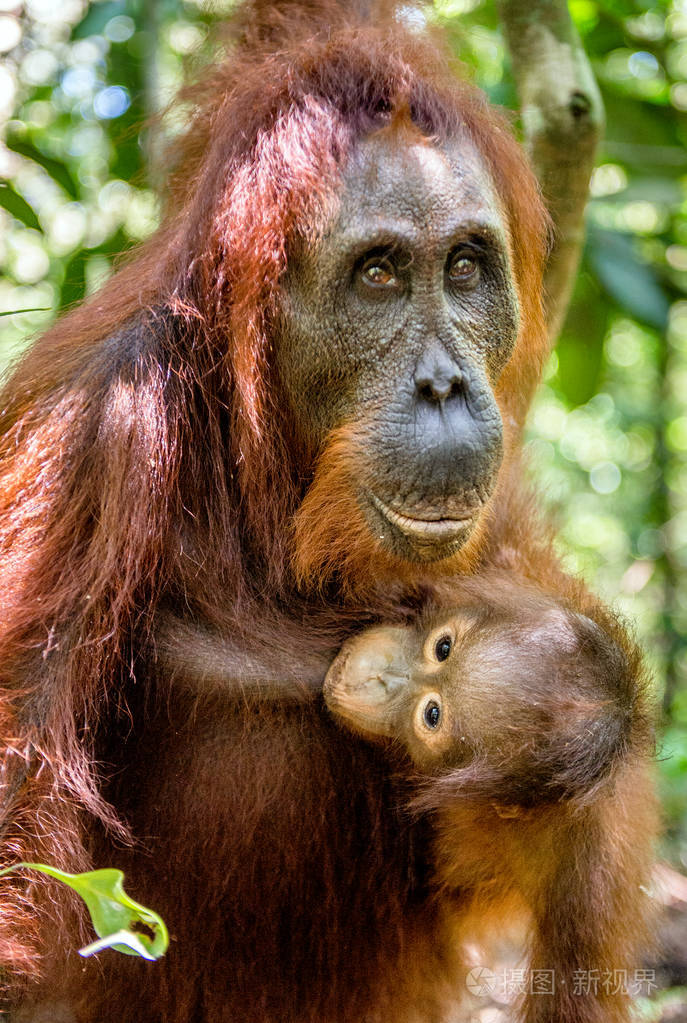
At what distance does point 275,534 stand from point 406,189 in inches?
30.2

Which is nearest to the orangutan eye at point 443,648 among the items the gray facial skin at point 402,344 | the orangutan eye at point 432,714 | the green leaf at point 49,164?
the orangutan eye at point 432,714

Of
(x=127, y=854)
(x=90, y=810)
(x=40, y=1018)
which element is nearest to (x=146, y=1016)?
(x=40, y=1018)

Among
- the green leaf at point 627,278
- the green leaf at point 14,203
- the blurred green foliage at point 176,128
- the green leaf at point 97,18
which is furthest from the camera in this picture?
the green leaf at point 627,278

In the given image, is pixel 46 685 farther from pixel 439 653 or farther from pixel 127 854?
pixel 439 653

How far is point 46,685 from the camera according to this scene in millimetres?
2133

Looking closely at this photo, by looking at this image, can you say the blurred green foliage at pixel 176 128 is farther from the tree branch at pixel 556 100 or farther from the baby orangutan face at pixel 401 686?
the baby orangutan face at pixel 401 686

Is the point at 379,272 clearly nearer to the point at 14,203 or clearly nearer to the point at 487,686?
the point at 487,686

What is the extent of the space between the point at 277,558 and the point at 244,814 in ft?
1.91

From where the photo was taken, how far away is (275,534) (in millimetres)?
2393

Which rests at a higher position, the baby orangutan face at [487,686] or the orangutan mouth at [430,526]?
the orangutan mouth at [430,526]

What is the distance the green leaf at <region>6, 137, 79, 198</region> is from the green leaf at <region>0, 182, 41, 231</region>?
1.23 ft

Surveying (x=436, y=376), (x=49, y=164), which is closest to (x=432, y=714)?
(x=436, y=376)

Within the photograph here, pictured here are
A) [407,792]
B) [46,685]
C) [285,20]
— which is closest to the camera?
[46,685]

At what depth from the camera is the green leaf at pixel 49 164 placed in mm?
3047
